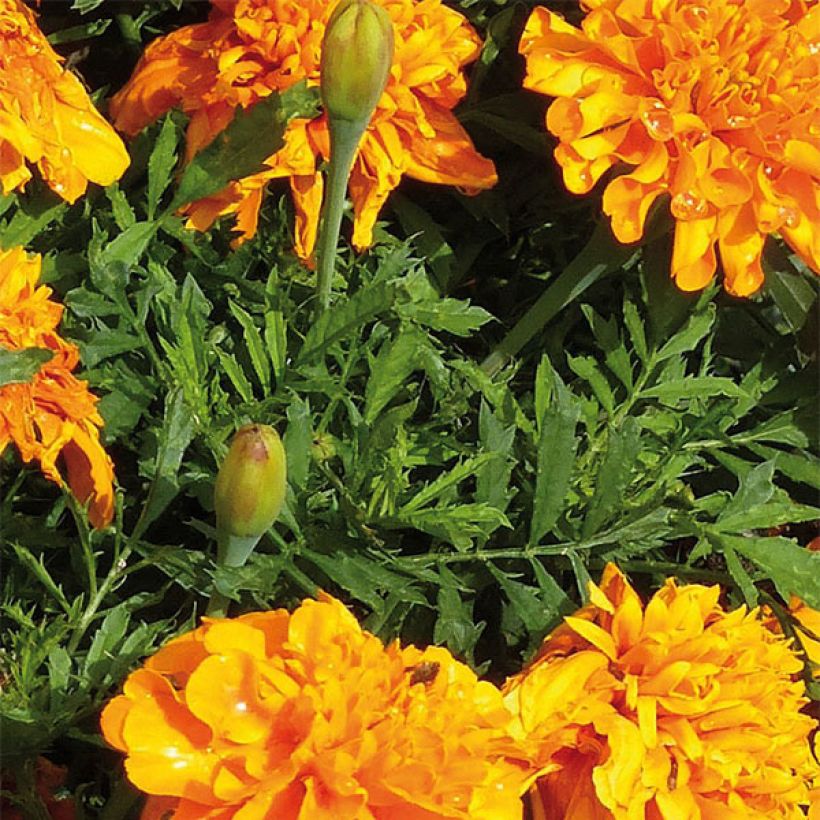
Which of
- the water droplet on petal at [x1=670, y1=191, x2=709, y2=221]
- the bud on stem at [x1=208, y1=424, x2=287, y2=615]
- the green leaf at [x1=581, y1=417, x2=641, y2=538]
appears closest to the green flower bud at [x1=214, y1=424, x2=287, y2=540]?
the bud on stem at [x1=208, y1=424, x2=287, y2=615]

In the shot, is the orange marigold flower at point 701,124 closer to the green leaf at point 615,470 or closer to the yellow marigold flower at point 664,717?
the green leaf at point 615,470

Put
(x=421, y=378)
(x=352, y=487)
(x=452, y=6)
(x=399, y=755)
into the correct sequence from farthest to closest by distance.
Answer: (x=452, y=6) → (x=421, y=378) → (x=352, y=487) → (x=399, y=755)

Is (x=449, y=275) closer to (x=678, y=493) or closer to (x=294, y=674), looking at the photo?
(x=678, y=493)

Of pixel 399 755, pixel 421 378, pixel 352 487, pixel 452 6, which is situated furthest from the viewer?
pixel 452 6

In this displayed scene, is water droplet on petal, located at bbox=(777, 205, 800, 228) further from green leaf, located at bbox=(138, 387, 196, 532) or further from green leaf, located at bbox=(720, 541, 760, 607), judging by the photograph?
green leaf, located at bbox=(138, 387, 196, 532)

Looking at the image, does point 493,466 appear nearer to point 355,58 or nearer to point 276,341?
point 276,341

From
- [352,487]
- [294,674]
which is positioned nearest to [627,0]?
[352,487]

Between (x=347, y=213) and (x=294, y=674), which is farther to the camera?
(x=347, y=213)
